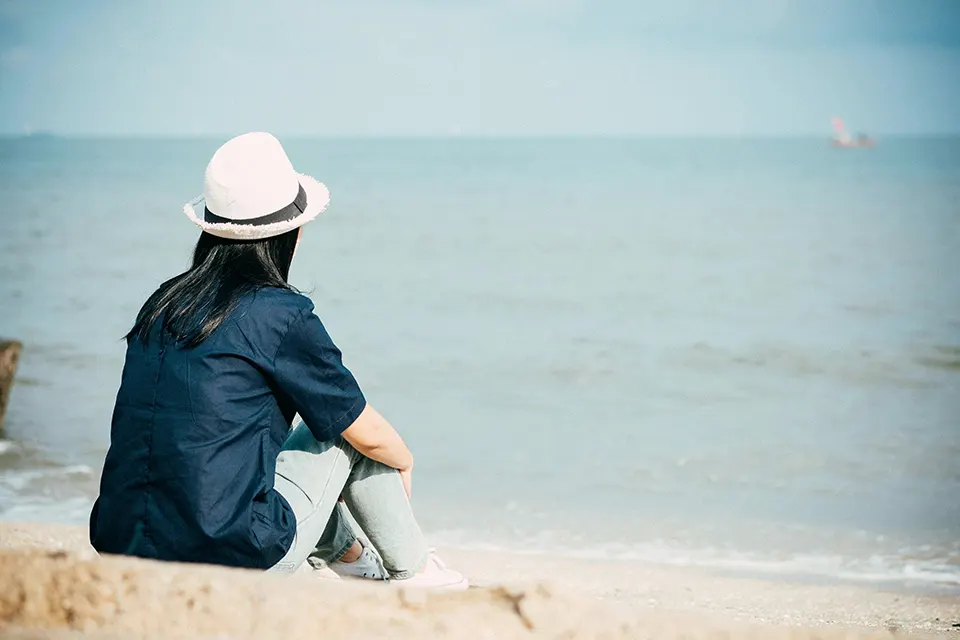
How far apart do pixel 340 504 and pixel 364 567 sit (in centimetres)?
18

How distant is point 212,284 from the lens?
2059mm

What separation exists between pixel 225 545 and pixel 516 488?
10.3 ft

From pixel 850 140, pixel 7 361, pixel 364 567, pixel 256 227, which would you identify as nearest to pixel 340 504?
pixel 364 567

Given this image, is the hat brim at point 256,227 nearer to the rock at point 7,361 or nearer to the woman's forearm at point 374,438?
the woman's forearm at point 374,438

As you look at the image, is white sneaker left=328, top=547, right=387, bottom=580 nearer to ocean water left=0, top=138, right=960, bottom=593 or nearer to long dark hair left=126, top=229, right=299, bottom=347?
long dark hair left=126, top=229, right=299, bottom=347

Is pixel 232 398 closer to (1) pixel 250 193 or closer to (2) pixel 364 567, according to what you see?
(1) pixel 250 193

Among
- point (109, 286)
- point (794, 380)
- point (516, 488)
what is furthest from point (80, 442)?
point (109, 286)

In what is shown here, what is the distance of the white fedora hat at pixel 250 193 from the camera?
209 cm

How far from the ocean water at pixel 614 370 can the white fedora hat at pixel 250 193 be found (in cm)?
247

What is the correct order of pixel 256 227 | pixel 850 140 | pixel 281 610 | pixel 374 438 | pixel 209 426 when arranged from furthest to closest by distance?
pixel 850 140 → pixel 374 438 → pixel 256 227 → pixel 209 426 → pixel 281 610

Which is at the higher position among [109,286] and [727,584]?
[727,584]

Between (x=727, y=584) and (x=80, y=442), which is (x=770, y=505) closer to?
(x=727, y=584)

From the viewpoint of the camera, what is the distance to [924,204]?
1059 inches

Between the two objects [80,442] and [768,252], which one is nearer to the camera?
[80,442]
